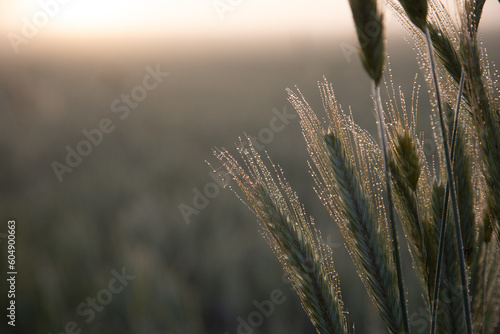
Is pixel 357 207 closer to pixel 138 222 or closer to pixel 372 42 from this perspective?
pixel 372 42

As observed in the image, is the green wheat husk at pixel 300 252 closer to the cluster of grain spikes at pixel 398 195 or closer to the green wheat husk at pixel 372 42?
the cluster of grain spikes at pixel 398 195

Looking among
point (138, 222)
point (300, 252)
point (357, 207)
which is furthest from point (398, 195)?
point (138, 222)

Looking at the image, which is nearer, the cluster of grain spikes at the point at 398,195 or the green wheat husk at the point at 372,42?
the green wheat husk at the point at 372,42

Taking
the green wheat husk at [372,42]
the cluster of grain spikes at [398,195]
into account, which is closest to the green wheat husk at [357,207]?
the cluster of grain spikes at [398,195]

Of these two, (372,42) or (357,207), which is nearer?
(372,42)

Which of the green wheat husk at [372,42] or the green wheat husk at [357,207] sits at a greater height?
the green wheat husk at [372,42]

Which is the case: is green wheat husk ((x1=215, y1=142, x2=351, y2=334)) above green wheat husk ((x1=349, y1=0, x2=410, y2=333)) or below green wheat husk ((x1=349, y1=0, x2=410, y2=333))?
below

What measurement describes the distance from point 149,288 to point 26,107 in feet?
7.99

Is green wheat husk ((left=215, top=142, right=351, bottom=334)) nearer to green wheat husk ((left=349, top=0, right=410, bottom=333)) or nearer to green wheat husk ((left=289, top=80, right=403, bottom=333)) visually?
green wheat husk ((left=289, top=80, right=403, bottom=333))

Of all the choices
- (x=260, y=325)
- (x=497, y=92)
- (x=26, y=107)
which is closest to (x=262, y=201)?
(x=497, y=92)

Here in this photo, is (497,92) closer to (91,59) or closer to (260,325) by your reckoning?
(260,325)

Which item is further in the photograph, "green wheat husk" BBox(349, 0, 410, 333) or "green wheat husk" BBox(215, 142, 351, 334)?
"green wheat husk" BBox(215, 142, 351, 334)

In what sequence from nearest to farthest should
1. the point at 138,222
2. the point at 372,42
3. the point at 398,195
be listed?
the point at 372,42, the point at 398,195, the point at 138,222

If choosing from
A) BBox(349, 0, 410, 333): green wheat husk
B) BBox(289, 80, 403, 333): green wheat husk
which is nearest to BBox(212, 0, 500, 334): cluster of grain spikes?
BBox(289, 80, 403, 333): green wheat husk
